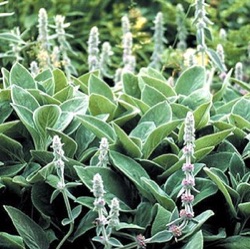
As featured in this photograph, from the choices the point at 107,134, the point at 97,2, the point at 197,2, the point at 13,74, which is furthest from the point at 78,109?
the point at 97,2

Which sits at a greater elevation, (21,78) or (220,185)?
(21,78)

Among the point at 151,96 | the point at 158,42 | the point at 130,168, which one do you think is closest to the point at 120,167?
the point at 130,168

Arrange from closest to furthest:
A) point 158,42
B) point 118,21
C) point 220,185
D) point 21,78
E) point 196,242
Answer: point 196,242
point 220,185
point 21,78
point 158,42
point 118,21

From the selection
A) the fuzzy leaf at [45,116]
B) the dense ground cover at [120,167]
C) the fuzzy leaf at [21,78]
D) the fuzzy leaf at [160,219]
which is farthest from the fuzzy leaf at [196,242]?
the fuzzy leaf at [21,78]

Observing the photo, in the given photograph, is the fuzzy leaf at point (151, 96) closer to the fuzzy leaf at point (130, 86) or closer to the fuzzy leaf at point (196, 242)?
the fuzzy leaf at point (130, 86)

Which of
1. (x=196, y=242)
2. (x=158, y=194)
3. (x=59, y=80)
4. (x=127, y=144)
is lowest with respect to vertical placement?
(x=196, y=242)

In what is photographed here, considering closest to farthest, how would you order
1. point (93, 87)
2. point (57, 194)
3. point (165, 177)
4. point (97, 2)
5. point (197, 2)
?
point (57, 194), point (165, 177), point (93, 87), point (197, 2), point (97, 2)

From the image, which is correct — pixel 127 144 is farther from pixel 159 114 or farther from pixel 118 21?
pixel 118 21

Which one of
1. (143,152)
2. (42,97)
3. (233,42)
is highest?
(42,97)

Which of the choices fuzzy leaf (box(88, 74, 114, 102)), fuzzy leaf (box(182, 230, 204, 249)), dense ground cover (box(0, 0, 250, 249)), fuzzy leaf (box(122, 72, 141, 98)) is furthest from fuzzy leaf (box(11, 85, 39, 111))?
fuzzy leaf (box(182, 230, 204, 249))

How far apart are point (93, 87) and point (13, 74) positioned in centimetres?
36

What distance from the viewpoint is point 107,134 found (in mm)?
2672

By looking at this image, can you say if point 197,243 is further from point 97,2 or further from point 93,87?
point 97,2

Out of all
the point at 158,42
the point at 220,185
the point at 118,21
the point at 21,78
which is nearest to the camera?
the point at 220,185
